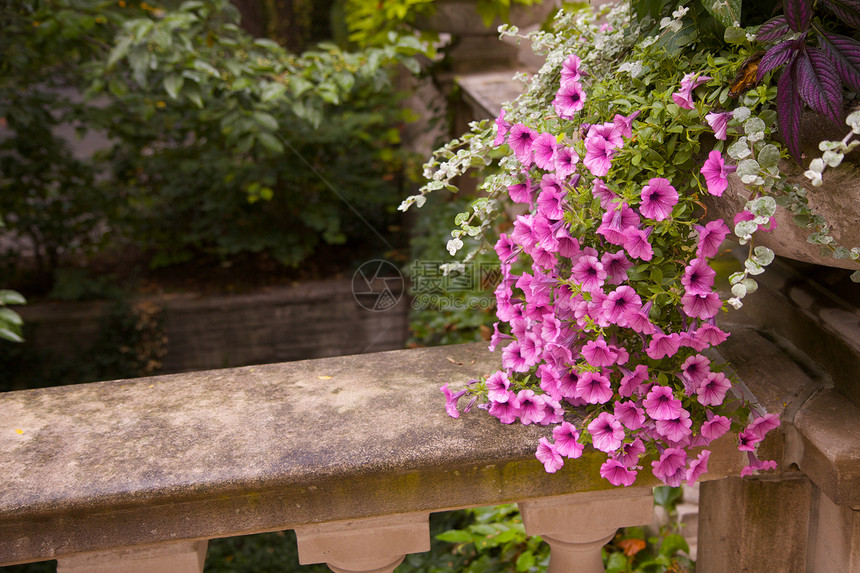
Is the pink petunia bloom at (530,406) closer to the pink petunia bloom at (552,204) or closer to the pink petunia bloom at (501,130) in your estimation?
the pink petunia bloom at (552,204)

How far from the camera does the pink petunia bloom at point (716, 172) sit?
2.85 feet

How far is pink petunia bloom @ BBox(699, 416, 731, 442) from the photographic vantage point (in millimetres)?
995

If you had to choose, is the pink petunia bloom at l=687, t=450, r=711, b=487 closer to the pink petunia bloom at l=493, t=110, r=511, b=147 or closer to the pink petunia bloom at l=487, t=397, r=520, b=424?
the pink petunia bloom at l=487, t=397, r=520, b=424

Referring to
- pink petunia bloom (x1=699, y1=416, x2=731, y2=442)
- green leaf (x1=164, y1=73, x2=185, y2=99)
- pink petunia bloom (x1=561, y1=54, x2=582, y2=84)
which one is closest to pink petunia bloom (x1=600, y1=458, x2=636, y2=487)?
pink petunia bloom (x1=699, y1=416, x2=731, y2=442)

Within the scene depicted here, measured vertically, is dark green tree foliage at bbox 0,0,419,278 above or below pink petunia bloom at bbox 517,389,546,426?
above

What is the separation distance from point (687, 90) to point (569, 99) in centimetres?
19

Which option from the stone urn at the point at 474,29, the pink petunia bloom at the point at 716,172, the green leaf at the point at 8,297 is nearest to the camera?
the pink petunia bloom at the point at 716,172

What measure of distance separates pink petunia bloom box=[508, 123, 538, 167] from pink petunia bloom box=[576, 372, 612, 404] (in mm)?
326

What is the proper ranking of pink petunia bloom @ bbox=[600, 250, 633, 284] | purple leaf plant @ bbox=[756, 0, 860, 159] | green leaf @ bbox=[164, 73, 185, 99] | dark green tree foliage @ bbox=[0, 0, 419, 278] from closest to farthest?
1. purple leaf plant @ bbox=[756, 0, 860, 159]
2. pink petunia bloom @ bbox=[600, 250, 633, 284]
3. green leaf @ bbox=[164, 73, 185, 99]
4. dark green tree foliage @ bbox=[0, 0, 419, 278]

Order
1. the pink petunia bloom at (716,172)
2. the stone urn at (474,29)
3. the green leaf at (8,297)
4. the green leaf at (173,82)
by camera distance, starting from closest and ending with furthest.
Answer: the pink petunia bloom at (716,172)
the green leaf at (8,297)
the green leaf at (173,82)
the stone urn at (474,29)

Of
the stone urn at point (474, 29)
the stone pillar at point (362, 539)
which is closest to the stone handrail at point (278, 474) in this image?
the stone pillar at point (362, 539)

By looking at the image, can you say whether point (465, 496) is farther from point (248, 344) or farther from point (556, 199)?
point (248, 344)

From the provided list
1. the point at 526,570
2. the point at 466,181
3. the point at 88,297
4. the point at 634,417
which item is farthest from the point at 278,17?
the point at 634,417

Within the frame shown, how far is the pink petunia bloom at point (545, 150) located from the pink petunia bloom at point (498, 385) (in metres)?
0.34
